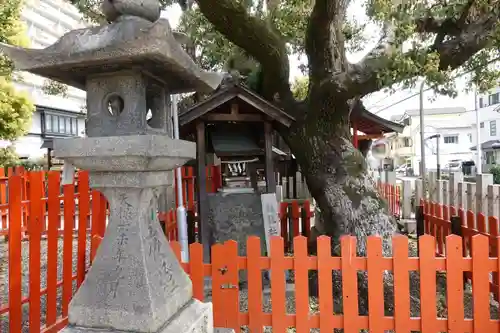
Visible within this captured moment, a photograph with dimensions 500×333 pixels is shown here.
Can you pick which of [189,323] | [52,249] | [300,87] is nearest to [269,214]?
[52,249]

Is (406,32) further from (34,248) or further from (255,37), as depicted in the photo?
(34,248)

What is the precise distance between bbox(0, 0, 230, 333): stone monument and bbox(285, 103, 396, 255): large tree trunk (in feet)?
11.8

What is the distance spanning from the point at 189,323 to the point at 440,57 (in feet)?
17.3

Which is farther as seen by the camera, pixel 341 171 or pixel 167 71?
pixel 341 171

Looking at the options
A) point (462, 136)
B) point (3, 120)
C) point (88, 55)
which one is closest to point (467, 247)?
point (88, 55)

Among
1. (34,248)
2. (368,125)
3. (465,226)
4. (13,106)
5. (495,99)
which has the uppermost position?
(495,99)

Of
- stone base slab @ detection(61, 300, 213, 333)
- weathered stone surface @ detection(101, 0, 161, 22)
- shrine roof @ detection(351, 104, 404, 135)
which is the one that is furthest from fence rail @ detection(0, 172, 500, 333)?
shrine roof @ detection(351, 104, 404, 135)

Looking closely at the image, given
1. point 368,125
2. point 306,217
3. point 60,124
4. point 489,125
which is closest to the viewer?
point 306,217

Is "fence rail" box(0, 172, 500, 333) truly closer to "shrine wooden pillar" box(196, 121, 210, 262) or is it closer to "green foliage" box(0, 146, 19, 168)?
"shrine wooden pillar" box(196, 121, 210, 262)

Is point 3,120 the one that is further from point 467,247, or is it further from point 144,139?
point 467,247

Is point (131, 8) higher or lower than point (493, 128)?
lower

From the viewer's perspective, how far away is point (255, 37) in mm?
5625

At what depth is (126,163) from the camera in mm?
2100

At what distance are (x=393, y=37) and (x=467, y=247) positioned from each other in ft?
10.5
